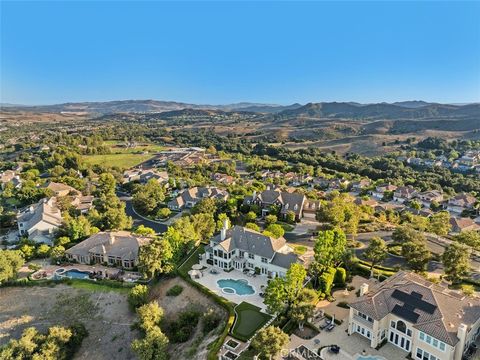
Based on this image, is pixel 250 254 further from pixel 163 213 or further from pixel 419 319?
pixel 163 213

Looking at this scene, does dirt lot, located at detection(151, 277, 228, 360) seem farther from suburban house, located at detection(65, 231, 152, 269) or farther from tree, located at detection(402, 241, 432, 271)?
tree, located at detection(402, 241, 432, 271)

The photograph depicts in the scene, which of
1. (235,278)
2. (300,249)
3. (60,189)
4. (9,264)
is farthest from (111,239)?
(60,189)

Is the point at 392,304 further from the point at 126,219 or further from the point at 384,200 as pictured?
the point at 384,200

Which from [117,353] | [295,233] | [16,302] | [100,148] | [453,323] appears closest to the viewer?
[453,323]

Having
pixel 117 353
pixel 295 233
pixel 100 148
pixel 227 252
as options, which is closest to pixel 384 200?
pixel 295 233

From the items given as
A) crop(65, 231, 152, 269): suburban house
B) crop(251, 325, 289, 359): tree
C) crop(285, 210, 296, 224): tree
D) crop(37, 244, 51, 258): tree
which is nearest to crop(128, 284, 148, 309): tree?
crop(65, 231, 152, 269): suburban house

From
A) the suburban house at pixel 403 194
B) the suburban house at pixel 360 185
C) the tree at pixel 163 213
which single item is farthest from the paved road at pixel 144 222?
the suburban house at pixel 403 194

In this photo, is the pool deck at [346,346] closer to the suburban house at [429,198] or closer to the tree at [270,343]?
the tree at [270,343]
